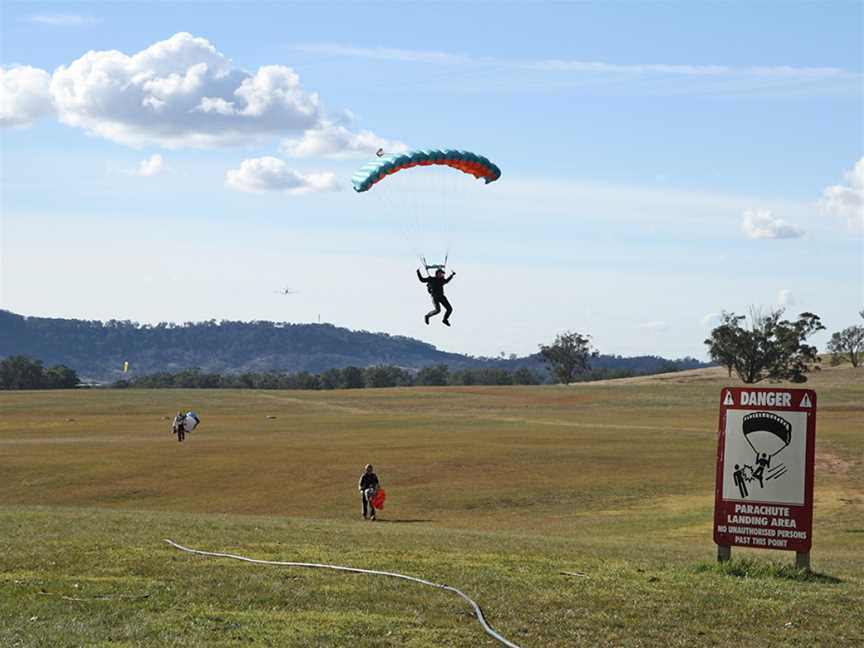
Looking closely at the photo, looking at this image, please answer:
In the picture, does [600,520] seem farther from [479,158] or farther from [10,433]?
[10,433]

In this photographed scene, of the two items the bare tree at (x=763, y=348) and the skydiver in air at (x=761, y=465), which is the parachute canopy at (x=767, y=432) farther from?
the bare tree at (x=763, y=348)

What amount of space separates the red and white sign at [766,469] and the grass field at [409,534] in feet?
2.43

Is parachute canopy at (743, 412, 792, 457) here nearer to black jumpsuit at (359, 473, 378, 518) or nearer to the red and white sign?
the red and white sign

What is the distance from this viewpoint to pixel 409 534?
26516 millimetres

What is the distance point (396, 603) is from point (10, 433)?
73652 mm

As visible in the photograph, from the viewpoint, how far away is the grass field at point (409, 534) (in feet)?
43.2

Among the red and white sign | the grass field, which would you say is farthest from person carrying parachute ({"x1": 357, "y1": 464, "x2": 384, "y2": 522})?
the red and white sign

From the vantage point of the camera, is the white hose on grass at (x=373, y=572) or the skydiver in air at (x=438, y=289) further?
the skydiver in air at (x=438, y=289)

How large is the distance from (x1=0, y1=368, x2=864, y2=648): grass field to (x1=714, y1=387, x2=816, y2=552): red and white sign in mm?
740

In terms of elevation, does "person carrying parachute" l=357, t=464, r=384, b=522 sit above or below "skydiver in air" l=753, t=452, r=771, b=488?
below

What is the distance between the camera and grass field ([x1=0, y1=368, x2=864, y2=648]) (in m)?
13.2

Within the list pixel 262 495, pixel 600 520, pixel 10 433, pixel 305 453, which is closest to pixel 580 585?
pixel 600 520

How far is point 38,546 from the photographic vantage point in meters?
19.5

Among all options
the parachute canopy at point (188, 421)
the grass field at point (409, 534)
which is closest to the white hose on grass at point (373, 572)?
the grass field at point (409, 534)
